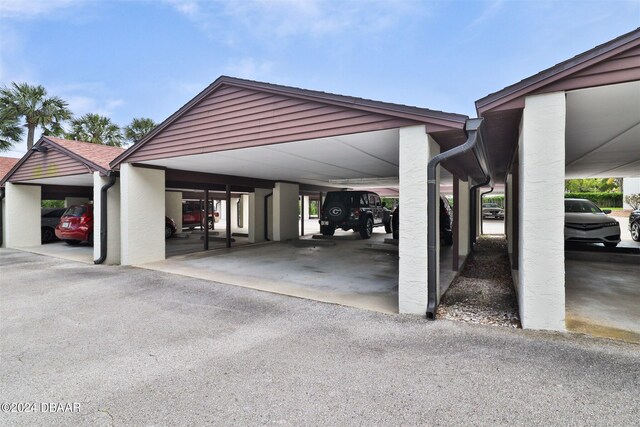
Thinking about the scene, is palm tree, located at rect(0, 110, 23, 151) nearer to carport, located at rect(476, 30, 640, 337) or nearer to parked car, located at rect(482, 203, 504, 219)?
carport, located at rect(476, 30, 640, 337)

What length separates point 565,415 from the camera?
2.04m

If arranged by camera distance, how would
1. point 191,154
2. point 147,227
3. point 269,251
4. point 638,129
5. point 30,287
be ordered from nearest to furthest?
point 638,129 < point 30,287 < point 191,154 < point 147,227 < point 269,251

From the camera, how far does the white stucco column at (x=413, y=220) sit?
4012 millimetres

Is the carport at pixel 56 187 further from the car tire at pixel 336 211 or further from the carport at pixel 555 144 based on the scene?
the carport at pixel 555 144

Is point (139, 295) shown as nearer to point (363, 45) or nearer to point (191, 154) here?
point (191, 154)

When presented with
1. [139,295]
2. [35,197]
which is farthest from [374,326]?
[35,197]

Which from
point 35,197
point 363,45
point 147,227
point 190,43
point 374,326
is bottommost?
point 374,326

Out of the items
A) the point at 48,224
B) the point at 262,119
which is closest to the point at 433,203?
the point at 262,119

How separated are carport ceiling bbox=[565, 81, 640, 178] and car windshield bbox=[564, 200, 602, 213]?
1.77 m

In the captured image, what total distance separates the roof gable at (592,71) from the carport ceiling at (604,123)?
126mm

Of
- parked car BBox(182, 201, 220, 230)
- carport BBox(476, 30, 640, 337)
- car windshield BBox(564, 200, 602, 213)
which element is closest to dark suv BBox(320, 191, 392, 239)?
car windshield BBox(564, 200, 602, 213)

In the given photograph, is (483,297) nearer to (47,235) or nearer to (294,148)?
(294,148)

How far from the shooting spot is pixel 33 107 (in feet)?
61.9

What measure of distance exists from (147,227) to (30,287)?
2.60m
